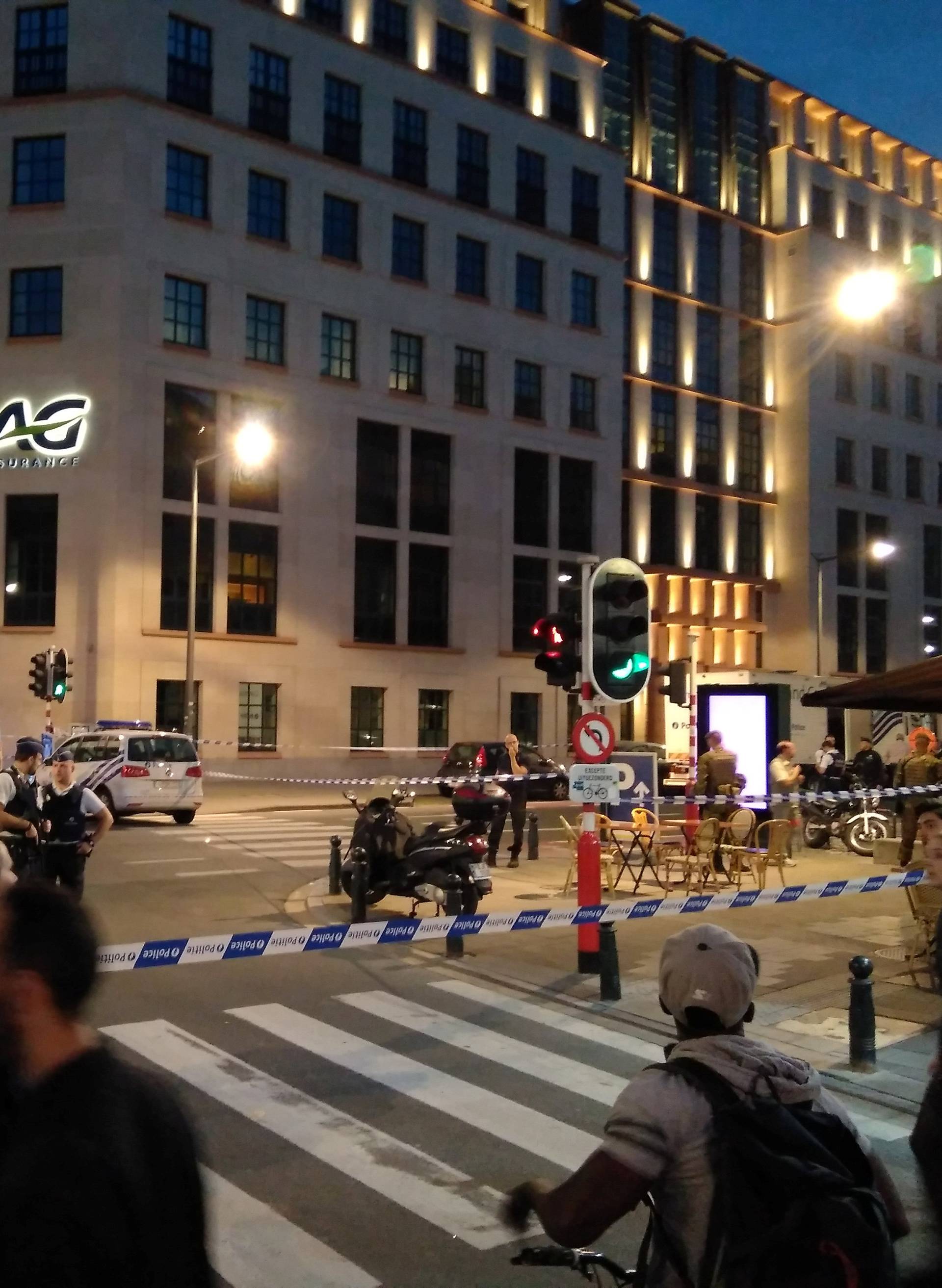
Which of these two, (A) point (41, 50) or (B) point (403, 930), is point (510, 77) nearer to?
(A) point (41, 50)

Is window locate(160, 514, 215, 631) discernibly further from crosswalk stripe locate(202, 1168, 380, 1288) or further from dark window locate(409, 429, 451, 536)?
crosswalk stripe locate(202, 1168, 380, 1288)

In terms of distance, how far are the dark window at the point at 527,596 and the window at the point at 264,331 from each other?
10366mm

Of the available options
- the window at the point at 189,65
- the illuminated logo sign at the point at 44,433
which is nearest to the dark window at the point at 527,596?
the illuminated logo sign at the point at 44,433

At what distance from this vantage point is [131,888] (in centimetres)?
1476

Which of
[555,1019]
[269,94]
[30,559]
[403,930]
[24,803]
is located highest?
[269,94]

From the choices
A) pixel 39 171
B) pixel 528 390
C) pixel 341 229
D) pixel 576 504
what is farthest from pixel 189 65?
pixel 576 504

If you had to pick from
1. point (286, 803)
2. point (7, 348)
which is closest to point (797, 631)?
point (286, 803)

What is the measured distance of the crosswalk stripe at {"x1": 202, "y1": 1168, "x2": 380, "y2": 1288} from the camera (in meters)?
4.71

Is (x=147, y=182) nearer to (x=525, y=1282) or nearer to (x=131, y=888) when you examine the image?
(x=131, y=888)

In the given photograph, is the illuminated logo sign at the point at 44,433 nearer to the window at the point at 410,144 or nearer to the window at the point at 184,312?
the window at the point at 184,312

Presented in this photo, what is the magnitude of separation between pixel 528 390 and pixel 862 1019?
36144mm

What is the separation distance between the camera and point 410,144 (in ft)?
131

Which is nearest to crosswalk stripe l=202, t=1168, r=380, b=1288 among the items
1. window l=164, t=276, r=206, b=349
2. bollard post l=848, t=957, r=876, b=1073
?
bollard post l=848, t=957, r=876, b=1073

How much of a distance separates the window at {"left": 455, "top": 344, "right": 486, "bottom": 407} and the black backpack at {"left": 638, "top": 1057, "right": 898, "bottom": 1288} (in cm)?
3869
